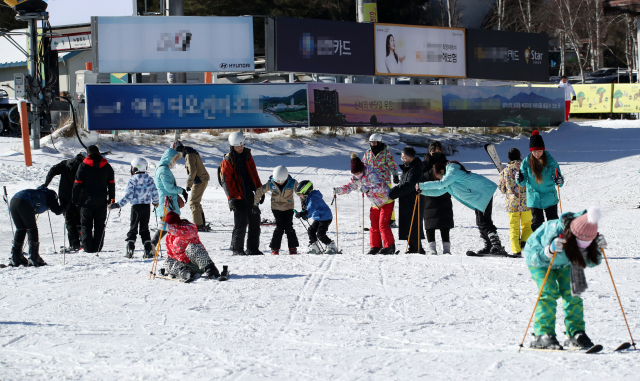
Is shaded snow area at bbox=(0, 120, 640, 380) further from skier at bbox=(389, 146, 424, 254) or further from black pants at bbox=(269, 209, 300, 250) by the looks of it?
skier at bbox=(389, 146, 424, 254)

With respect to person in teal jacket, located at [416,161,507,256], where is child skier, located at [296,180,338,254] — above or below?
→ below

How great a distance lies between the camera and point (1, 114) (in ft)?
72.8

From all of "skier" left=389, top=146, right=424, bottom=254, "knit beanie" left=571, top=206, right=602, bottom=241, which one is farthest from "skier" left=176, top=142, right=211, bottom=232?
"knit beanie" left=571, top=206, right=602, bottom=241

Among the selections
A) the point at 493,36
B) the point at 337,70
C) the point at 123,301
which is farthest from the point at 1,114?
the point at 123,301

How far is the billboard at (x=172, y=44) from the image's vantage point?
18156mm

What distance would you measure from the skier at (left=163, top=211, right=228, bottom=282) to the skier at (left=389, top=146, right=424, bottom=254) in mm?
2817

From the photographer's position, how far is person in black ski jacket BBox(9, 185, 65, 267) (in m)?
8.11

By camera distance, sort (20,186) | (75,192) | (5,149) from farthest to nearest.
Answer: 1. (5,149)
2. (20,186)
3. (75,192)

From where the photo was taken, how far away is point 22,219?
8141 millimetres

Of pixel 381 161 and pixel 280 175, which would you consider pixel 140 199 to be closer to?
pixel 280 175

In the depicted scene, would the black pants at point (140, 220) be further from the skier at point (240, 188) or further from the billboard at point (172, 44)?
the billboard at point (172, 44)

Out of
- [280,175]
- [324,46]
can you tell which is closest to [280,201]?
[280,175]

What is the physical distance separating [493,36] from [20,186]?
15673 millimetres

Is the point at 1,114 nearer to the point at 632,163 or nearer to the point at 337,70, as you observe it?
the point at 337,70
